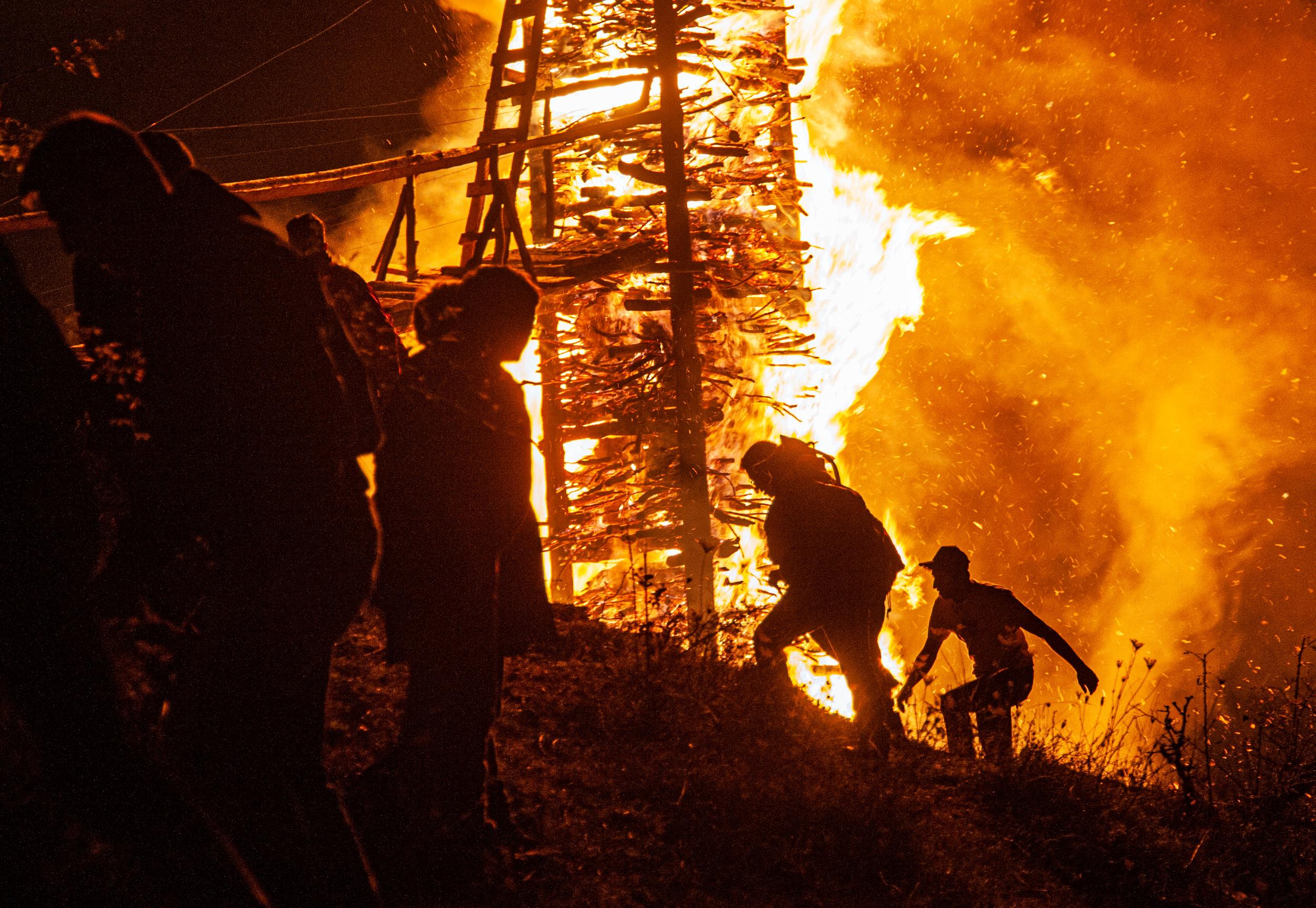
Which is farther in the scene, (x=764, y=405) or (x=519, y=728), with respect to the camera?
(x=764, y=405)

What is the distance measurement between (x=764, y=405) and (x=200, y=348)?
39.1 feet

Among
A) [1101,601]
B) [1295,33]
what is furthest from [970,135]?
[1101,601]

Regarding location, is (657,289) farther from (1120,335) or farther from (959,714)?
(1120,335)

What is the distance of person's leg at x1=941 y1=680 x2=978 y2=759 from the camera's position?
6531 millimetres

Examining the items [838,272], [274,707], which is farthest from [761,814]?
[838,272]

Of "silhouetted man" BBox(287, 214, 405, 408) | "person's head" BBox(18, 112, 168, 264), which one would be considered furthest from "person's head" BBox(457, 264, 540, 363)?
"silhouetted man" BBox(287, 214, 405, 408)

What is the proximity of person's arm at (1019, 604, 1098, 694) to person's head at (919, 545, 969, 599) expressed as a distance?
515mm

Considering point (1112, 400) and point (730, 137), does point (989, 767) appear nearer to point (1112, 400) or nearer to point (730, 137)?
point (730, 137)

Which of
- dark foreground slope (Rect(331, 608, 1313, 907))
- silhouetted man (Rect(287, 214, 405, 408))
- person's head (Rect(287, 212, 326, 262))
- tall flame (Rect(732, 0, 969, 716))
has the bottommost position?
dark foreground slope (Rect(331, 608, 1313, 907))

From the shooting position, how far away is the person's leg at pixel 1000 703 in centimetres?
634

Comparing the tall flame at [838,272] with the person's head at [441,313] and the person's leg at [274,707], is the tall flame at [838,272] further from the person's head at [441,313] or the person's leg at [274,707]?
the person's leg at [274,707]

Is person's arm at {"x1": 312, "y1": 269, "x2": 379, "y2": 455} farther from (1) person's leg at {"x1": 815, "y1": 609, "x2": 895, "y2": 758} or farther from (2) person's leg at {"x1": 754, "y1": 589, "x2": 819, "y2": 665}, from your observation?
(1) person's leg at {"x1": 815, "y1": 609, "x2": 895, "y2": 758}

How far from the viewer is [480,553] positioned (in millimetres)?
3219

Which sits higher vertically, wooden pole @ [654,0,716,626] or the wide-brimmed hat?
wooden pole @ [654,0,716,626]
